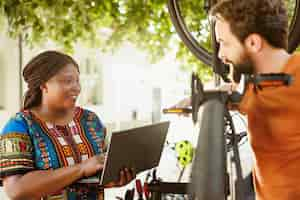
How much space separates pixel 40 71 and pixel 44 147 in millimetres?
225

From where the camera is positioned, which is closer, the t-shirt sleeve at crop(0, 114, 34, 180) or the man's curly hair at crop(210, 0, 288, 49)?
the man's curly hair at crop(210, 0, 288, 49)

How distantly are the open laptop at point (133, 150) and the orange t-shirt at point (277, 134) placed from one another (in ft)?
1.23

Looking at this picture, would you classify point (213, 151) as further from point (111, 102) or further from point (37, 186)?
point (111, 102)

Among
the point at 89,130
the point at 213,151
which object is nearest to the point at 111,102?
the point at 89,130

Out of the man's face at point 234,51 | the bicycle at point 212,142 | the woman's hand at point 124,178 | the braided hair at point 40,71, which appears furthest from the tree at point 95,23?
the bicycle at point 212,142

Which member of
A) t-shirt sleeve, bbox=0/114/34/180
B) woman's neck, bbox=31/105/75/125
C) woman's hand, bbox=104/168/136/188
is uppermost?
woman's neck, bbox=31/105/75/125

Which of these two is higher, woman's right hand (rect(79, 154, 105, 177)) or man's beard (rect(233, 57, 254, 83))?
man's beard (rect(233, 57, 254, 83))

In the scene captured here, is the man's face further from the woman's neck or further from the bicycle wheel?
the bicycle wheel

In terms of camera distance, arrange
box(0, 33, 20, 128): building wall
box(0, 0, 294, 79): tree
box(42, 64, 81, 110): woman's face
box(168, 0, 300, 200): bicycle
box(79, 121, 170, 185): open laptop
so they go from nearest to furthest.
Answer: box(168, 0, 300, 200): bicycle, box(79, 121, 170, 185): open laptop, box(42, 64, 81, 110): woman's face, box(0, 0, 294, 79): tree, box(0, 33, 20, 128): building wall

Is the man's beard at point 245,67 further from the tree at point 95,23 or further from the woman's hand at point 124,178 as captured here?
the tree at point 95,23

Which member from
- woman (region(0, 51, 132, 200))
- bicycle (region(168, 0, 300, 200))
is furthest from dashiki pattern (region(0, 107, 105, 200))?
bicycle (region(168, 0, 300, 200))

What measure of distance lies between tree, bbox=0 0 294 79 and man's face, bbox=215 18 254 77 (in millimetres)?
885

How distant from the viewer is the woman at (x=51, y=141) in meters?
1.19

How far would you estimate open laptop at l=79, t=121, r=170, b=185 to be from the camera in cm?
115
